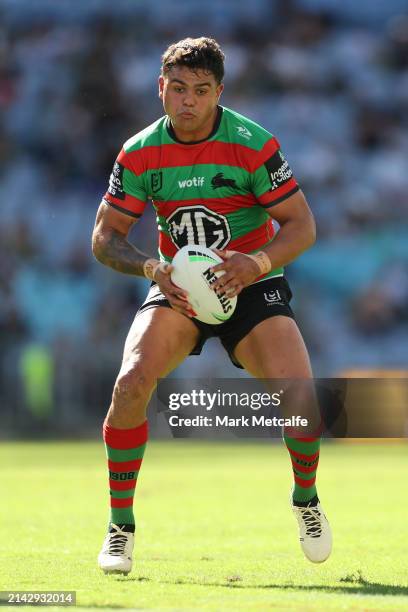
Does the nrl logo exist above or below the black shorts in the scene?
above

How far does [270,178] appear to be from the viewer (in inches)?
247

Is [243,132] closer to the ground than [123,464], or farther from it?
farther from it

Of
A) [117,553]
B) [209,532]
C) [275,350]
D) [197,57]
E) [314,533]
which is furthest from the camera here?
[209,532]

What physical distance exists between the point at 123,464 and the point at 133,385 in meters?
0.46

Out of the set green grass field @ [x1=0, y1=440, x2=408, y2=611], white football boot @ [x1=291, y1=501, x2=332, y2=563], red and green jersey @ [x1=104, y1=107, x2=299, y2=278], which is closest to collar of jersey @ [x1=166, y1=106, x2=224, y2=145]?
red and green jersey @ [x1=104, y1=107, x2=299, y2=278]

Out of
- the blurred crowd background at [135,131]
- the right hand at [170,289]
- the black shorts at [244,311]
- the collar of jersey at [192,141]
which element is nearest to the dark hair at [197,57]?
the collar of jersey at [192,141]

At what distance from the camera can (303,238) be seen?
6.26 metres

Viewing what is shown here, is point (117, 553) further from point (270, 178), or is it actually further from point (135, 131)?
point (135, 131)

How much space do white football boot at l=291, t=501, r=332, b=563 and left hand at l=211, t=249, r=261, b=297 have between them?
4.27 ft

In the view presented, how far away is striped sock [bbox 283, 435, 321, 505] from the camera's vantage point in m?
6.36

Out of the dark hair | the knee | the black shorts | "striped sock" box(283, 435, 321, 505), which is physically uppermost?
the dark hair

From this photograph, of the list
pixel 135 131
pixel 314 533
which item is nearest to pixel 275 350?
pixel 314 533

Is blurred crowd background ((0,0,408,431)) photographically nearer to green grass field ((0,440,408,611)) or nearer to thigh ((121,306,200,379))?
green grass field ((0,440,408,611))

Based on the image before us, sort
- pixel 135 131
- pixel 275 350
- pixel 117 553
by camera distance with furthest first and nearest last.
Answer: pixel 135 131 → pixel 275 350 → pixel 117 553
